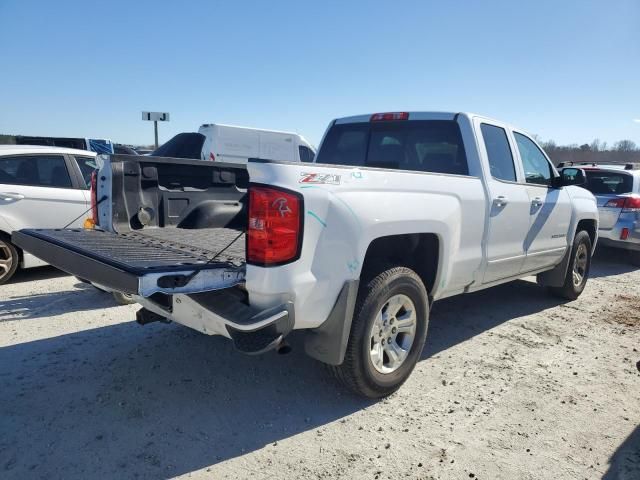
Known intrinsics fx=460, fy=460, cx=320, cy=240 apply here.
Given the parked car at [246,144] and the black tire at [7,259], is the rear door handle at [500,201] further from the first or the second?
the parked car at [246,144]

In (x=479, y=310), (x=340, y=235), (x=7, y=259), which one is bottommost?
(x=479, y=310)

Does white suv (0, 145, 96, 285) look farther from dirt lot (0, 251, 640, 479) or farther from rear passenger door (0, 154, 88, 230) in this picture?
dirt lot (0, 251, 640, 479)

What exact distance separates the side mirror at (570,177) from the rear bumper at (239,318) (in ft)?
13.1

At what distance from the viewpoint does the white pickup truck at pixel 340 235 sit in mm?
2436

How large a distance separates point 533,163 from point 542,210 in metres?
0.52

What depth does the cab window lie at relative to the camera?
4.74 m

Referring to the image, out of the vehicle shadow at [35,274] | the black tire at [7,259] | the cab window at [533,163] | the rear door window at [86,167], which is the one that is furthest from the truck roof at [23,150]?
the cab window at [533,163]

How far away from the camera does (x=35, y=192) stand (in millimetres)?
5863

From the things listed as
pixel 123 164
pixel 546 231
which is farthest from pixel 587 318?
pixel 123 164

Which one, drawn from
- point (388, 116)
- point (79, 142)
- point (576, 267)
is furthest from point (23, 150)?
point (79, 142)

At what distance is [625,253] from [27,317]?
10.4 m

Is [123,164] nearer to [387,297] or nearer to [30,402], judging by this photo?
[30,402]

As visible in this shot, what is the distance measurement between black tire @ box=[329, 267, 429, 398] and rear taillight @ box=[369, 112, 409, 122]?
177 centimetres

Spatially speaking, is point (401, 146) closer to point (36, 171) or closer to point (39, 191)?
point (39, 191)
